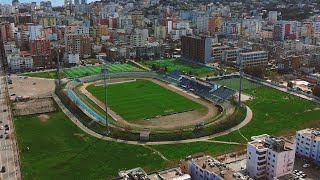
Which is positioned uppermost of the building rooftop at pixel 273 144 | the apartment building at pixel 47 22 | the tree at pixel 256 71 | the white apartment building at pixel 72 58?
the apartment building at pixel 47 22

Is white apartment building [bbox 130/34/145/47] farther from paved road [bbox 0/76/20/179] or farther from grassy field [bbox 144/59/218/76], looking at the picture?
paved road [bbox 0/76/20/179]

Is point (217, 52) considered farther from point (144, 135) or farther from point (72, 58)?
point (144, 135)

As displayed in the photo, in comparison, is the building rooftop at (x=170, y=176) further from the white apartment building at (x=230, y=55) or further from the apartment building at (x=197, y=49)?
the white apartment building at (x=230, y=55)

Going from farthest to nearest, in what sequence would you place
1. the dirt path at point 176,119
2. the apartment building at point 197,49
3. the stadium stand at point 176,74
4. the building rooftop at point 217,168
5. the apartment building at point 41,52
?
the apartment building at point 41,52 → the apartment building at point 197,49 → the stadium stand at point 176,74 → the dirt path at point 176,119 → the building rooftop at point 217,168

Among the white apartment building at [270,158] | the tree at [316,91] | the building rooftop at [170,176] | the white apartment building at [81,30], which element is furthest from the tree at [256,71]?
the white apartment building at [81,30]

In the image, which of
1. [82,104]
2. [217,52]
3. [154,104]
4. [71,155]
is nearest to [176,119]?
[154,104]

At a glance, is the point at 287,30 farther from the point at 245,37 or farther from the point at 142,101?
the point at 142,101
